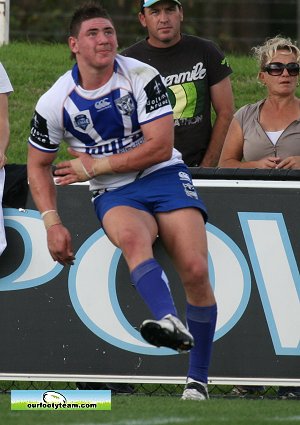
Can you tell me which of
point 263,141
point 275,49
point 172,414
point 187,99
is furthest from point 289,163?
point 172,414

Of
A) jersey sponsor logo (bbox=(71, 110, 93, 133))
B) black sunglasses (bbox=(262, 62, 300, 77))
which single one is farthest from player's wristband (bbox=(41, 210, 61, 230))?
black sunglasses (bbox=(262, 62, 300, 77))

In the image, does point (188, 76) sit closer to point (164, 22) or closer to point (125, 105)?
point (164, 22)

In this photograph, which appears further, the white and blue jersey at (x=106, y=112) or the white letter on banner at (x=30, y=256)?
the white letter on banner at (x=30, y=256)

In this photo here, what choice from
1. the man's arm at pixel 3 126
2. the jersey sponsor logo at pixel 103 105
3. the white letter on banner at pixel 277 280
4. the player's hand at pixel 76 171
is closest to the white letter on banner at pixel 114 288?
the white letter on banner at pixel 277 280

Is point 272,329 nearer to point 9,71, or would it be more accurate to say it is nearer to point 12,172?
point 12,172

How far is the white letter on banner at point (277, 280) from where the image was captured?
9227 mm

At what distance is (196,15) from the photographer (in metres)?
29.3

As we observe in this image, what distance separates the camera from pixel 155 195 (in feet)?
26.9

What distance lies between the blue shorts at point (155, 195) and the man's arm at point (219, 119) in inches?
68.2

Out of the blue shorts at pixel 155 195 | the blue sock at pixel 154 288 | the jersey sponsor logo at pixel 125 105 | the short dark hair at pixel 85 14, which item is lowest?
the blue sock at pixel 154 288

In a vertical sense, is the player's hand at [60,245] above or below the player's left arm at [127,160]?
below

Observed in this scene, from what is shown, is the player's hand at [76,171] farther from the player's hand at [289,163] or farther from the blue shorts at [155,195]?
the player's hand at [289,163]

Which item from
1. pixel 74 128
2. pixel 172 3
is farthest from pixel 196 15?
pixel 74 128

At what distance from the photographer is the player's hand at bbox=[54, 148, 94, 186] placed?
26.5 ft
